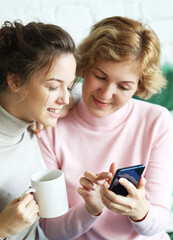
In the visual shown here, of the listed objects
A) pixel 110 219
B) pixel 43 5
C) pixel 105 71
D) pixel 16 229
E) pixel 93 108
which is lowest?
pixel 110 219

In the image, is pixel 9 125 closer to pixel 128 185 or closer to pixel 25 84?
pixel 25 84

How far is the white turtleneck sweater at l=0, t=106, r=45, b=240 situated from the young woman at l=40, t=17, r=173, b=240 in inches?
4.6

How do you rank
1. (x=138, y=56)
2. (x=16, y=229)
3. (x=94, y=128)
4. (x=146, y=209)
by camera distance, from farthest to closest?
(x=94, y=128) → (x=138, y=56) → (x=146, y=209) → (x=16, y=229)

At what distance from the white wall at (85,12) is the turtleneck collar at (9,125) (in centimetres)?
73

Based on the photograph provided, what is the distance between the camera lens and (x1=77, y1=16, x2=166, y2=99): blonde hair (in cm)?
113

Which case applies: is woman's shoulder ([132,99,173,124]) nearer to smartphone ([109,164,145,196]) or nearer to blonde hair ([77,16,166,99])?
blonde hair ([77,16,166,99])

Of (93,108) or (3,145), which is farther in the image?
(93,108)

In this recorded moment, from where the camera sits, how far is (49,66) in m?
0.99

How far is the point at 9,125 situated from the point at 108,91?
364 mm

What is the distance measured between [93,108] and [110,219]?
0.42 metres

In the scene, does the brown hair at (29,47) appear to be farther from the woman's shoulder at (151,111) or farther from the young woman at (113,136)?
the woman's shoulder at (151,111)

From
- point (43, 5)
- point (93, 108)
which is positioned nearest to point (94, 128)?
point (93, 108)

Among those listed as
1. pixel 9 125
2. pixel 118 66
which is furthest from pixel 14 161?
pixel 118 66

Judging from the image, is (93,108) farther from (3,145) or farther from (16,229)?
(16,229)
